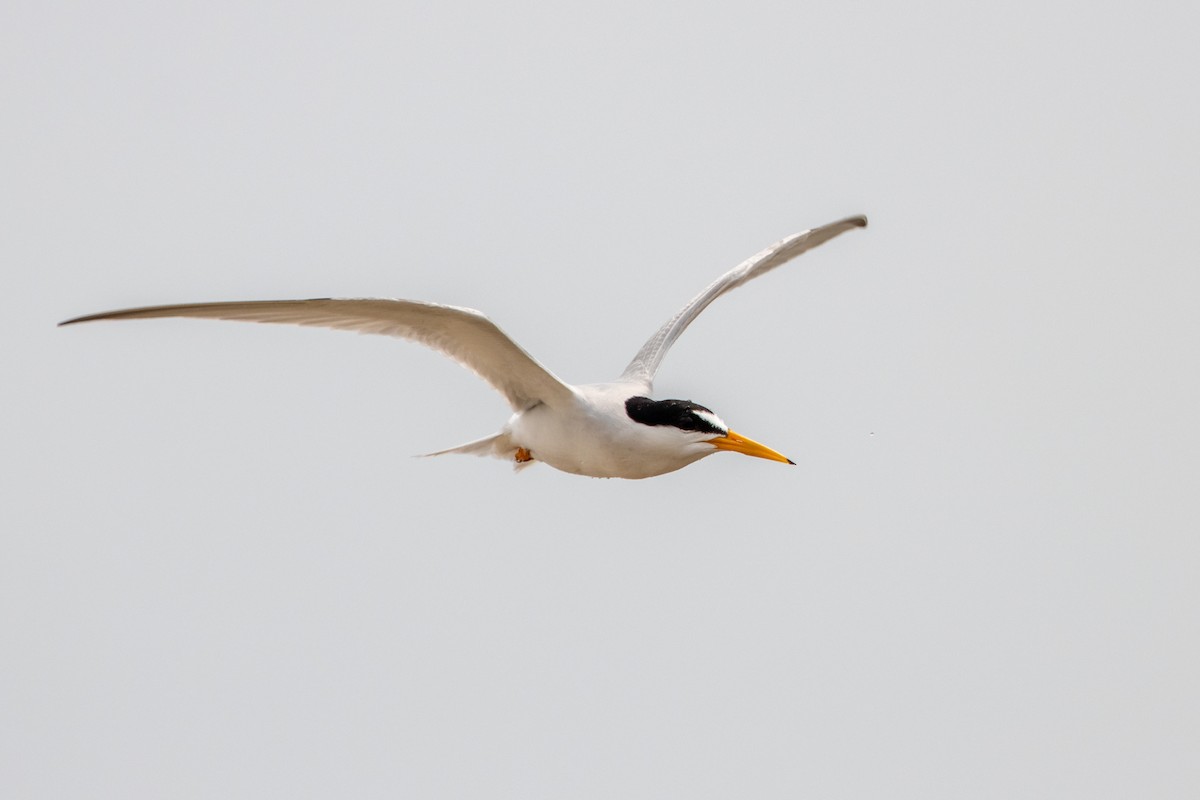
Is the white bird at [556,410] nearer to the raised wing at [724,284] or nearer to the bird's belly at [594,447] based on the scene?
the bird's belly at [594,447]

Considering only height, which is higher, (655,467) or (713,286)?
(713,286)

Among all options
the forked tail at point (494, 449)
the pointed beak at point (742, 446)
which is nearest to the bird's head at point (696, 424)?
the pointed beak at point (742, 446)

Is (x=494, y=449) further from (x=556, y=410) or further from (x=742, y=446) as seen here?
(x=742, y=446)

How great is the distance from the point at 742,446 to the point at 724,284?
2589 mm

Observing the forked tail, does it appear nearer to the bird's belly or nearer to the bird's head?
the bird's belly

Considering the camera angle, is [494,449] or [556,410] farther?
[494,449]

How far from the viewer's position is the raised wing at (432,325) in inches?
275

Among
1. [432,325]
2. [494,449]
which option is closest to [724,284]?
[494,449]

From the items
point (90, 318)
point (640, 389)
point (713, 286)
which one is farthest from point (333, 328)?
point (713, 286)

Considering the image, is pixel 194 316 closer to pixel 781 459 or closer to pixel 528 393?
pixel 528 393

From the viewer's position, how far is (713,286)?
34.1 ft

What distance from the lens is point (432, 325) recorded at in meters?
7.86

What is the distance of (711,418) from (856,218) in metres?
3.67

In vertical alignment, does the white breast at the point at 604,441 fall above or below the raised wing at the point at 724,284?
below
